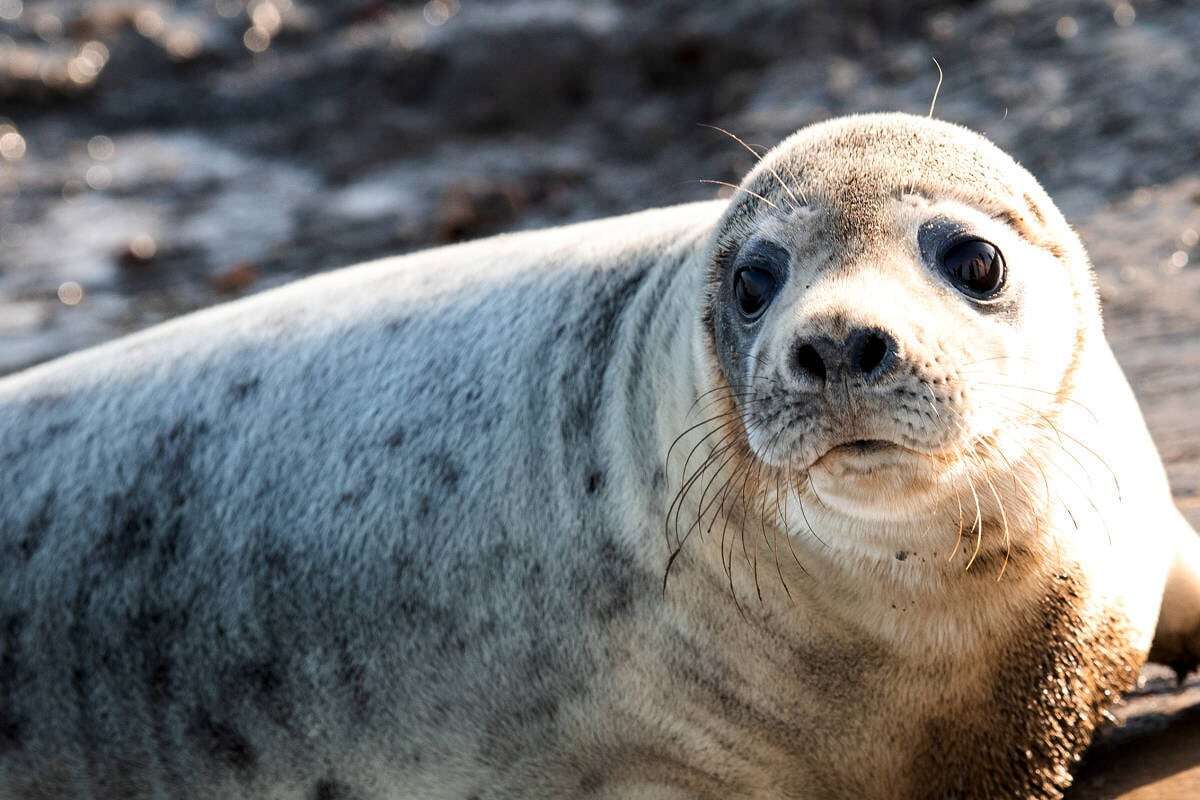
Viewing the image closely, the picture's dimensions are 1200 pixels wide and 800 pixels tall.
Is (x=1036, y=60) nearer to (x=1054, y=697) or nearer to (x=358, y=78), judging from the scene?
(x=358, y=78)

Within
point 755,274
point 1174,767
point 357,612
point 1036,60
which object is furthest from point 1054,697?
point 1036,60

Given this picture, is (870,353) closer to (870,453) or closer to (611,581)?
(870,453)

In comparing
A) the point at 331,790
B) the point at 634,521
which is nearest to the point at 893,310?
the point at 634,521

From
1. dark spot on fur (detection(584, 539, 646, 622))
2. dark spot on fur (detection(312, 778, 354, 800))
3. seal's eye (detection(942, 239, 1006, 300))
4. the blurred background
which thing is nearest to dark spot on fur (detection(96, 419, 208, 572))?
dark spot on fur (detection(312, 778, 354, 800))

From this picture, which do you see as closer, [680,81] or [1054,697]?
[1054,697]

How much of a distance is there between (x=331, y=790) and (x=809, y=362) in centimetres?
185

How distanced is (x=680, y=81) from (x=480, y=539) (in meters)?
7.19

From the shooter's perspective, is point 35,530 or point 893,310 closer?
point 893,310

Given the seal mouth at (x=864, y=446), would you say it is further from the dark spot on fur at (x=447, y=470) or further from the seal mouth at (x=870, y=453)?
the dark spot on fur at (x=447, y=470)

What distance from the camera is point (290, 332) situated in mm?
4750

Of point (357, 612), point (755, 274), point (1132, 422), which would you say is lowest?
point (357, 612)

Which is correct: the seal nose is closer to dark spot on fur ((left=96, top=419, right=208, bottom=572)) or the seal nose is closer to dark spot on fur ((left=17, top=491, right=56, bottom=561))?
dark spot on fur ((left=96, top=419, right=208, bottom=572))

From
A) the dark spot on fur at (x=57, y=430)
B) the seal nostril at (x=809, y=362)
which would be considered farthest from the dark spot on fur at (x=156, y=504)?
the seal nostril at (x=809, y=362)

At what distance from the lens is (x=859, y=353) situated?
10.2 feet
